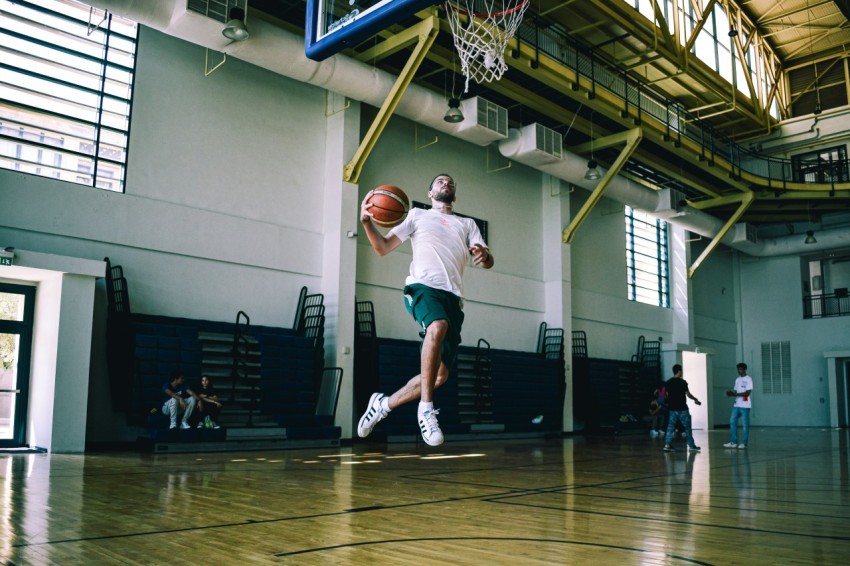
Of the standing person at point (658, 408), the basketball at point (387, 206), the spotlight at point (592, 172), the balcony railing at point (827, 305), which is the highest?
the spotlight at point (592, 172)

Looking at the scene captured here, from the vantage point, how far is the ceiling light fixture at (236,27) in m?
9.71

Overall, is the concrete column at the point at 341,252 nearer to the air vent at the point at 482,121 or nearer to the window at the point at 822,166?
the air vent at the point at 482,121

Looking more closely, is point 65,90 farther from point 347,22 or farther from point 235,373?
point 347,22

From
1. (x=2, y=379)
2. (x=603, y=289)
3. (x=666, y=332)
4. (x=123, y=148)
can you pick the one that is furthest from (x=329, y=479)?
(x=666, y=332)

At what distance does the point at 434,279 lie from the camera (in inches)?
181

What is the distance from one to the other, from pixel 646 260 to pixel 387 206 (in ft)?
60.6

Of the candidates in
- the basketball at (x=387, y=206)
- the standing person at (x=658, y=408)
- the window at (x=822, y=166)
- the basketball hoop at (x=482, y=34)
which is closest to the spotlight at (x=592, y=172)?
the basketball hoop at (x=482, y=34)

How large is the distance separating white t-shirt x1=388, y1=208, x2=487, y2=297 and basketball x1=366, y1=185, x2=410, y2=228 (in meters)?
0.17

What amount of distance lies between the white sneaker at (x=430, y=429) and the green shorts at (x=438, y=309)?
1.27 ft

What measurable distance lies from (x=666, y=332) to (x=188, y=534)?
21051 millimetres

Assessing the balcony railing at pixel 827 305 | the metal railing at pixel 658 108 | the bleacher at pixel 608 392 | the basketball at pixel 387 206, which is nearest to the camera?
the basketball at pixel 387 206

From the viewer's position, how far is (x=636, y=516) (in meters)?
3.74

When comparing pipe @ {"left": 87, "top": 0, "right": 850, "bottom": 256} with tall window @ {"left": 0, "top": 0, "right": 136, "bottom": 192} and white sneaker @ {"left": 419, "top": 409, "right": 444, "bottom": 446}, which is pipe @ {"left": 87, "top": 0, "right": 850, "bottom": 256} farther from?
white sneaker @ {"left": 419, "top": 409, "right": 444, "bottom": 446}

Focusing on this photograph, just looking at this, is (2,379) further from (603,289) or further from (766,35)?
(766,35)
